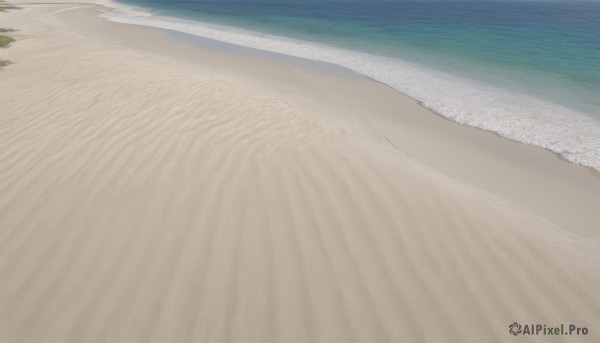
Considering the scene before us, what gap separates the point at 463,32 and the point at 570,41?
262 inches

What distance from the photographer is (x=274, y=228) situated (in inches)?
145

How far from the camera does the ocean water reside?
8.08 metres

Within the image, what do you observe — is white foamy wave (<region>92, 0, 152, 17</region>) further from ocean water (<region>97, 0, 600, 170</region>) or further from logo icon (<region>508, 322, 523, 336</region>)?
logo icon (<region>508, 322, 523, 336</region>)

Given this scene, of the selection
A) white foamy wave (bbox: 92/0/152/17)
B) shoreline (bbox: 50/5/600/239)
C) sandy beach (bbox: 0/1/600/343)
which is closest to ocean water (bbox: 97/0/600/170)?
shoreline (bbox: 50/5/600/239)

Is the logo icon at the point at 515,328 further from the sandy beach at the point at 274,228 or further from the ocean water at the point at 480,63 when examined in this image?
the ocean water at the point at 480,63

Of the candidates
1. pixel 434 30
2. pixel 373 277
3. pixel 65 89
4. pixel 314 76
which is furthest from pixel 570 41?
pixel 65 89

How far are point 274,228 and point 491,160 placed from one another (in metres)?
4.90

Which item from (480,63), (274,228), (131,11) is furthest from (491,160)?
(131,11)

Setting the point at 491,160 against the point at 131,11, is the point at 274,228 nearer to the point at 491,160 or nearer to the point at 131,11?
the point at 491,160

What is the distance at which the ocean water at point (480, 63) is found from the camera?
808cm

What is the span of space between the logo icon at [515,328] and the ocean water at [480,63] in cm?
518

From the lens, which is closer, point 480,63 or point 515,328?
point 515,328

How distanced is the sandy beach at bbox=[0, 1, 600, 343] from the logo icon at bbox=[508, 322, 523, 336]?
0.04 metres

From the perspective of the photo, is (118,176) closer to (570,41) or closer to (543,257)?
(543,257)
